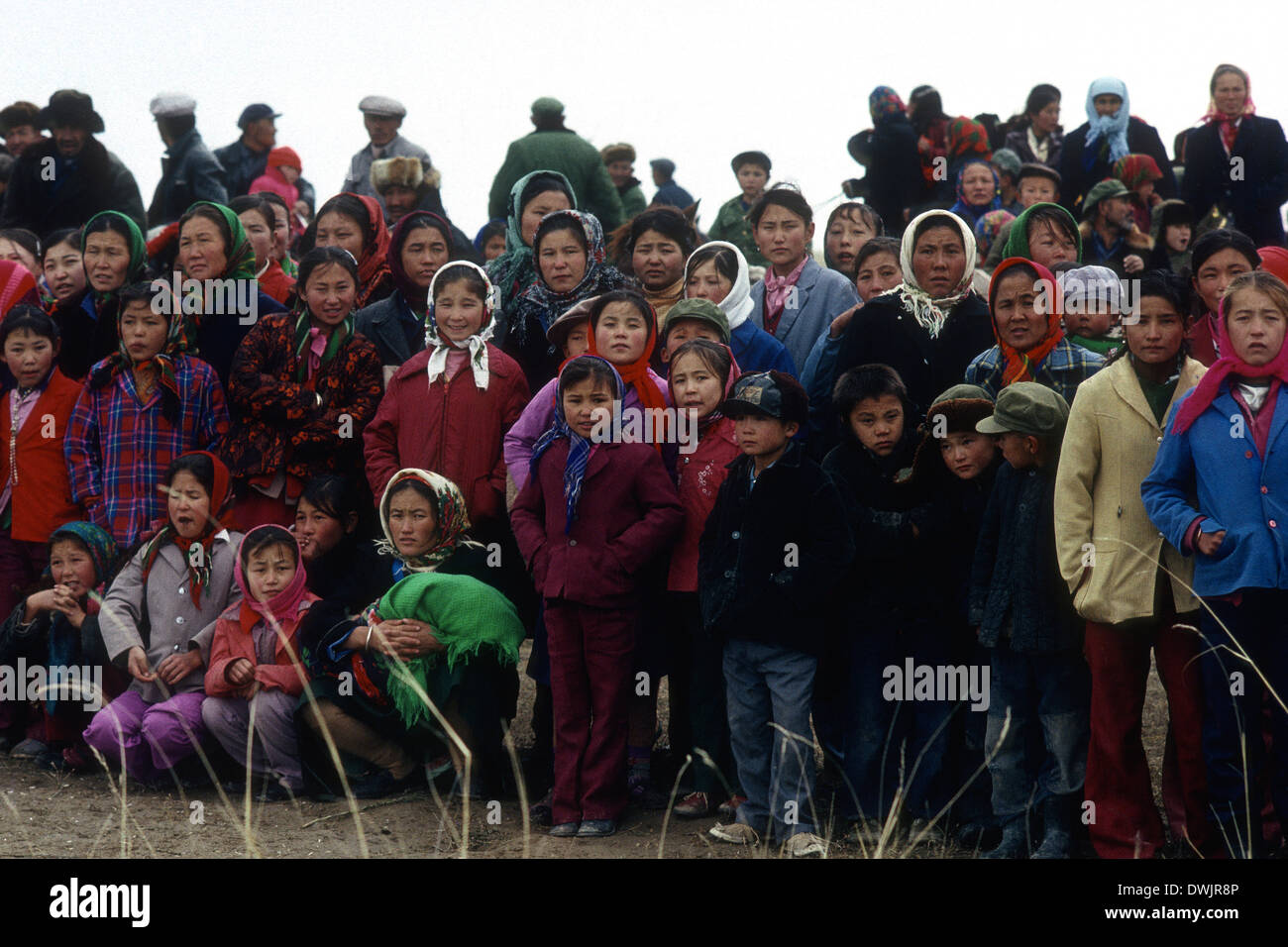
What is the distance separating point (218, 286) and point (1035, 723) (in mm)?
4526

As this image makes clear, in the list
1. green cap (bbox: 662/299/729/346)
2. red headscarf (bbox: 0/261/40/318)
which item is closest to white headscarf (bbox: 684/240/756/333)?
green cap (bbox: 662/299/729/346)

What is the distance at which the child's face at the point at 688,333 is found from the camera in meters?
6.42

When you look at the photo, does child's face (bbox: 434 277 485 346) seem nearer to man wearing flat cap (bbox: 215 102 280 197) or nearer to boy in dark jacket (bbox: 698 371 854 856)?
boy in dark jacket (bbox: 698 371 854 856)

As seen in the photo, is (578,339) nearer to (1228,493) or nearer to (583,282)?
(583,282)

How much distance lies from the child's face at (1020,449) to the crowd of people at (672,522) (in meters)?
0.01

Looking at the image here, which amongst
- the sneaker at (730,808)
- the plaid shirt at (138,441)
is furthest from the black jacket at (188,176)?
the sneaker at (730,808)

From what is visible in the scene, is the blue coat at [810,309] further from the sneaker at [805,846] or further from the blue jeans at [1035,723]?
the sneaker at [805,846]

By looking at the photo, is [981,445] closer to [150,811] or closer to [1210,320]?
[1210,320]

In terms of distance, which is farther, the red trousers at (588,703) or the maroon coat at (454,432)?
the maroon coat at (454,432)

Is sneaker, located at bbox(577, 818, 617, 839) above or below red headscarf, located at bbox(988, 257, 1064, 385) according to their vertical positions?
below

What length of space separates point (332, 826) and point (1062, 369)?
137 inches

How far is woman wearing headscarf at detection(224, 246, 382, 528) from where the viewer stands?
6.80 metres

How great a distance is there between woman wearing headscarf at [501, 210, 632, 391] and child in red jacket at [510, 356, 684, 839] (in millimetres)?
1111

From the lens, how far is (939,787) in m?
5.70
